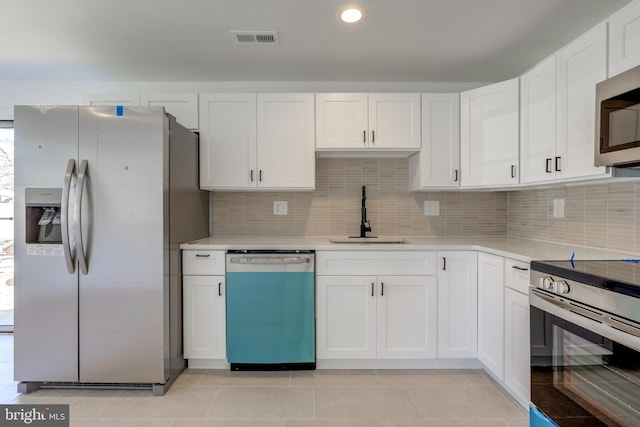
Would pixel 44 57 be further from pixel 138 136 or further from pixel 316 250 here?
pixel 316 250

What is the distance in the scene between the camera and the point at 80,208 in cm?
205

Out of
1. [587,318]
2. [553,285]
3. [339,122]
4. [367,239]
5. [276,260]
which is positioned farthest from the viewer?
[367,239]

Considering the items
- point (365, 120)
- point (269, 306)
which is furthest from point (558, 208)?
point (269, 306)

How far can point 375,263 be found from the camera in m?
2.39

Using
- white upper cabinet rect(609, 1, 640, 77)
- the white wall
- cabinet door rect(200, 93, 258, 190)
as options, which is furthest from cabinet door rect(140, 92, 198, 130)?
white upper cabinet rect(609, 1, 640, 77)

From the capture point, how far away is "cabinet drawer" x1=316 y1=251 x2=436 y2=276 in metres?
2.39

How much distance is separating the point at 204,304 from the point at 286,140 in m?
1.40

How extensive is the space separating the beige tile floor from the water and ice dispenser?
1017 millimetres

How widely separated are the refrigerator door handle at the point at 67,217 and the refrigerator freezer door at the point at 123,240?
0.08m

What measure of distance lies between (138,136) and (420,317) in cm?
229

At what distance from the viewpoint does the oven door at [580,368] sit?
43.7 inches

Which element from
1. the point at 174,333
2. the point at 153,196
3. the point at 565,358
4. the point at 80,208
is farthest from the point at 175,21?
the point at 565,358

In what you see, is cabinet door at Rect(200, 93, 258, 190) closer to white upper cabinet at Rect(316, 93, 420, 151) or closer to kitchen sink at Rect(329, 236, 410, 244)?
white upper cabinet at Rect(316, 93, 420, 151)

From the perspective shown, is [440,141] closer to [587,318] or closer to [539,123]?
[539,123]
